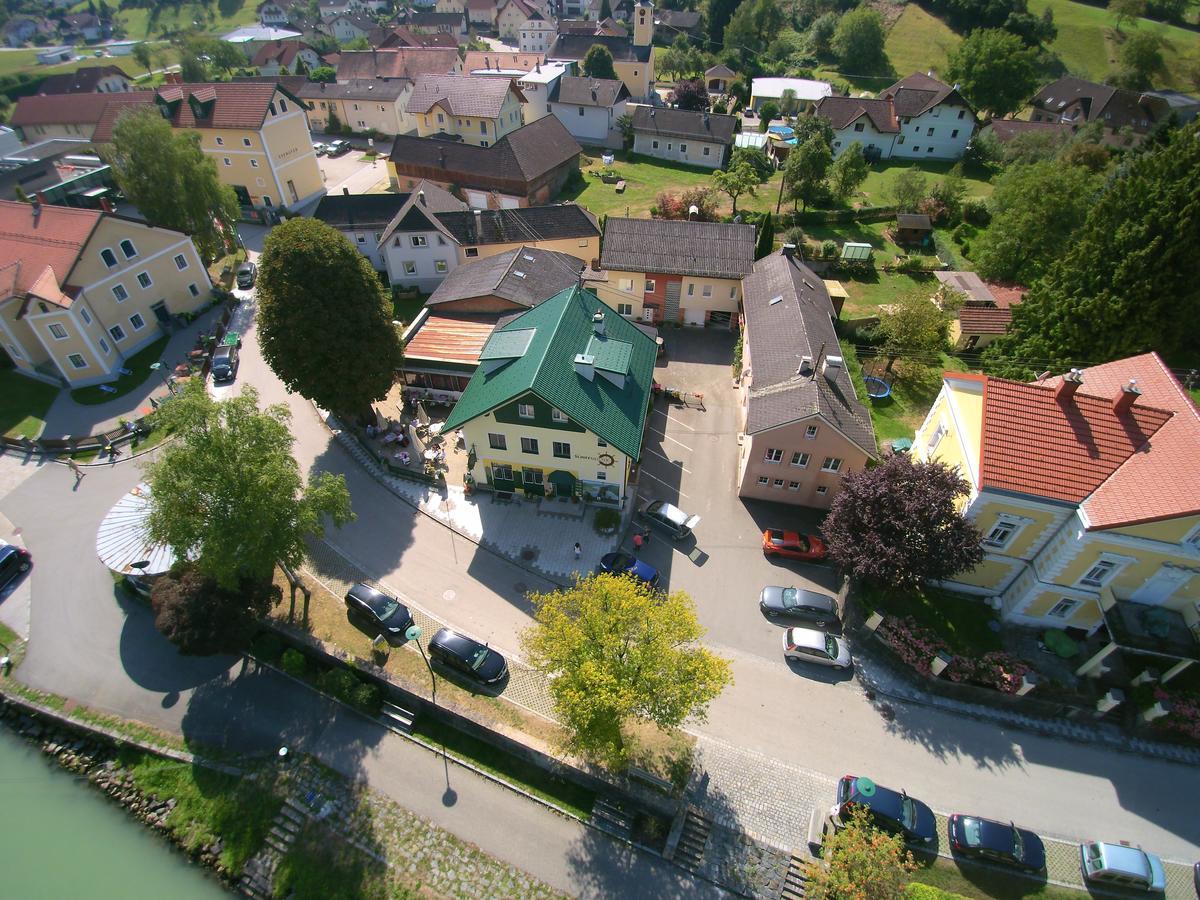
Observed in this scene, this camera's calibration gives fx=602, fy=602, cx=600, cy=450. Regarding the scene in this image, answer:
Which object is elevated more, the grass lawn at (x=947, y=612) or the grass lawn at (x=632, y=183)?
the grass lawn at (x=632, y=183)

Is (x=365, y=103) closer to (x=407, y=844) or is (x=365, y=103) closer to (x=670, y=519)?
(x=670, y=519)

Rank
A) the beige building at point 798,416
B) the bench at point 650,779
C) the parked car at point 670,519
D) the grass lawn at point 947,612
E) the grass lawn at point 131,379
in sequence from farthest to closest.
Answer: the grass lawn at point 131,379 < the parked car at point 670,519 < the beige building at point 798,416 < the grass lawn at point 947,612 < the bench at point 650,779

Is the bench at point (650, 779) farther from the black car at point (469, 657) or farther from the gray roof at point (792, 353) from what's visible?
the gray roof at point (792, 353)

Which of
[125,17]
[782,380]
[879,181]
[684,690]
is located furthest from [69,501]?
[125,17]

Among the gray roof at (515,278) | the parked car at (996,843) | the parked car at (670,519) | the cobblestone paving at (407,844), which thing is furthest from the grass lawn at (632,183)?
the parked car at (996,843)

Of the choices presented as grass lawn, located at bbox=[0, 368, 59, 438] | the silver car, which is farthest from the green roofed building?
grass lawn, located at bbox=[0, 368, 59, 438]

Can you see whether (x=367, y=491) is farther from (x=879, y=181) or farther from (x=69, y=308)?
(x=879, y=181)

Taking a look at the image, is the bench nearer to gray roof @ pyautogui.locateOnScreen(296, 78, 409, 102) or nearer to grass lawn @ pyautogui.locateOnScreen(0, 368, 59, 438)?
grass lawn @ pyautogui.locateOnScreen(0, 368, 59, 438)
